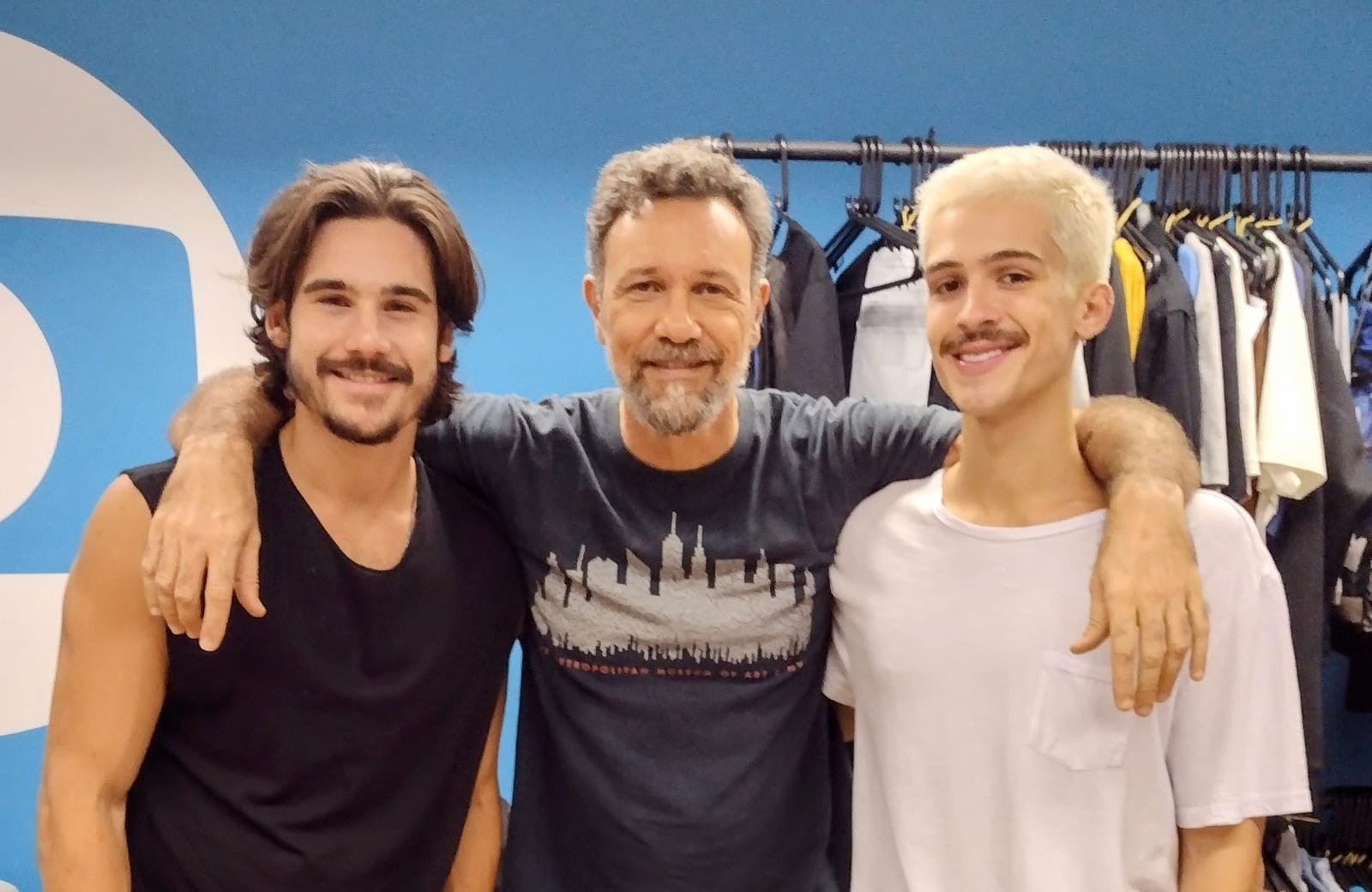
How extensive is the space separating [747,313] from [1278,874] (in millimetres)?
1725

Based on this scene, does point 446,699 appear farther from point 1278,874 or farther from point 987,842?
point 1278,874

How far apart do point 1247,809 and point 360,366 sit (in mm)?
1162

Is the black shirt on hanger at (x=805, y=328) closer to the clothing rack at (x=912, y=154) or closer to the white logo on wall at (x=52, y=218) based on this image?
the clothing rack at (x=912, y=154)

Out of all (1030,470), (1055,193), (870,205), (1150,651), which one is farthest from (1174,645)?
(870,205)

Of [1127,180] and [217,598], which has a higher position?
[1127,180]

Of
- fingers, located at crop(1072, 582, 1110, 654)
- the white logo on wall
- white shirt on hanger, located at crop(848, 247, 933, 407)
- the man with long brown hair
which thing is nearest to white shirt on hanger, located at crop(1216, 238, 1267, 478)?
white shirt on hanger, located at crop(848, 247, 933, 407)

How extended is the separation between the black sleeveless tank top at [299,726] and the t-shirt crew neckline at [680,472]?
0.27 metres

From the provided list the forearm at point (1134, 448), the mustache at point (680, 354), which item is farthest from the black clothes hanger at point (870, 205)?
the mustache at point (680, 354)

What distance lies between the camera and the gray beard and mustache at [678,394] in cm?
120

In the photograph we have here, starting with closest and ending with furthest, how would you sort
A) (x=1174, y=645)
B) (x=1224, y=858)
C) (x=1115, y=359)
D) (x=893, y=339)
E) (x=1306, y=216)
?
(x=1174, y=645)
(x=1224, y=858)
(x=1115, y=359)
(x=893, y=339)
(x=1306, y=216)

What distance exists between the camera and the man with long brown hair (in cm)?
108

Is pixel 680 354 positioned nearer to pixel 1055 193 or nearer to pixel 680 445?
pixel 680 445

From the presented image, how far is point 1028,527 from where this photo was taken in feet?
3.75

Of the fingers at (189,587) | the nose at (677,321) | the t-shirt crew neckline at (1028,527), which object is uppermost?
the nose at (677,321)
